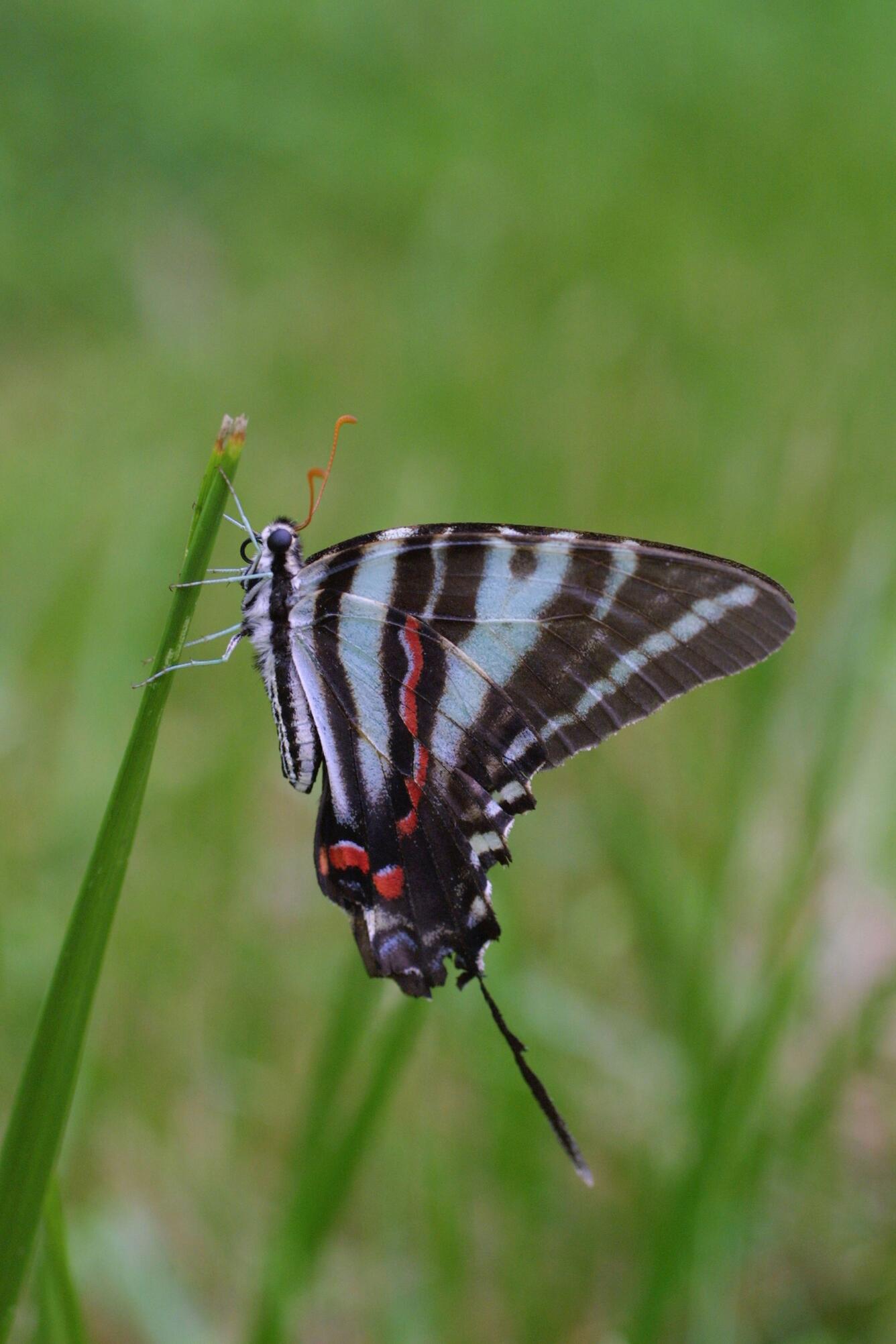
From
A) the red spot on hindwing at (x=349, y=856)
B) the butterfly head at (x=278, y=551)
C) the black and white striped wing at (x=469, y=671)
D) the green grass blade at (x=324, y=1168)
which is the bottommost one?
the green grass blade at (x=324, y=1168)

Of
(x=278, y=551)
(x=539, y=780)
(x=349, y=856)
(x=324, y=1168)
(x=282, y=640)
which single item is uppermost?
(x=278, y=551)

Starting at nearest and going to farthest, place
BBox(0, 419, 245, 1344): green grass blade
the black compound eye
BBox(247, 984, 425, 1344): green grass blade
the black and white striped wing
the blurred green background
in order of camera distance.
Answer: BBox(0, 419, 245, 1344): green grass blade, BBox(247, 984, 425, 1344): green grass blade, the black and white striped wing, the black compound eye, the blurred green background

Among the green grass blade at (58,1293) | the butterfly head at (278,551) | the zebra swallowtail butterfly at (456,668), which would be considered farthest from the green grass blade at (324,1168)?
the butterfly head at (278,551)

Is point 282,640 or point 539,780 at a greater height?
point 282,640

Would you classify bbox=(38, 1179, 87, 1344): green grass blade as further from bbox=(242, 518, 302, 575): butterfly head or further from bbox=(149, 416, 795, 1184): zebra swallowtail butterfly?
bbox=(242, 518, 302, 575): butterfly head

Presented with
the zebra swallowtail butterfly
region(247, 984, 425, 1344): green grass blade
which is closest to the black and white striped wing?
the zebra swallowtail butterfly

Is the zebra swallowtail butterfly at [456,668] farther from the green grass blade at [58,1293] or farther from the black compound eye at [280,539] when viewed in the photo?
the green grass blade at [58,1293]

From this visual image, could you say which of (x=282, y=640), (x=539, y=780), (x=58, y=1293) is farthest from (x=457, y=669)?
(x=539, y=780)

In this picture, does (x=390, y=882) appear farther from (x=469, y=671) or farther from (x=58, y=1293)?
(x=58, y=1293)
